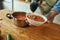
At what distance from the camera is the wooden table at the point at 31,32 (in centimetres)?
100

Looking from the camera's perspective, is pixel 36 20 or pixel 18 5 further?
pixel 18 5

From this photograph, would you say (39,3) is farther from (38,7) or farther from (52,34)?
(52,34)

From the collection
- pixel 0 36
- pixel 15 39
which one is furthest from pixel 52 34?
pixel 0 36

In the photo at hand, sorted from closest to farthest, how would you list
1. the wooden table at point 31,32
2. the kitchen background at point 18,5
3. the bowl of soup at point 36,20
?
1. the wooden table at point 31,32
2. the bowl of soup at point 36,20
3. the kitchen background at point 18,5

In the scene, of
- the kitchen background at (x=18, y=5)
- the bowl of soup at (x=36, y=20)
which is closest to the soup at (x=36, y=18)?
the bowl of soup at (x=36, y=20)

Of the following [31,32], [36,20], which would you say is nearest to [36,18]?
[36,20]

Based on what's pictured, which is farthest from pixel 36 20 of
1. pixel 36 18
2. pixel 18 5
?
pixel 18 5

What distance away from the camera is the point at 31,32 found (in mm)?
1079

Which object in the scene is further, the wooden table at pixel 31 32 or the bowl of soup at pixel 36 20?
the bowl of soup at pixel 36 20

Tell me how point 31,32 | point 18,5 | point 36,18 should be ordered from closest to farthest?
1. point 31,32
2. point 36,18
3. point 18,5

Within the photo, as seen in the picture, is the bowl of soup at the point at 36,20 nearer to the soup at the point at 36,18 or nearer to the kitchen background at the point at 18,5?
the soup at the point at 36,18

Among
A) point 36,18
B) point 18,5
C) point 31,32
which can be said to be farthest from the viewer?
point 18,5

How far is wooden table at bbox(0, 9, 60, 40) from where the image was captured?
1004mm

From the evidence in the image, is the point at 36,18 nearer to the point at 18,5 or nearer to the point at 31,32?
the point at 31,32
